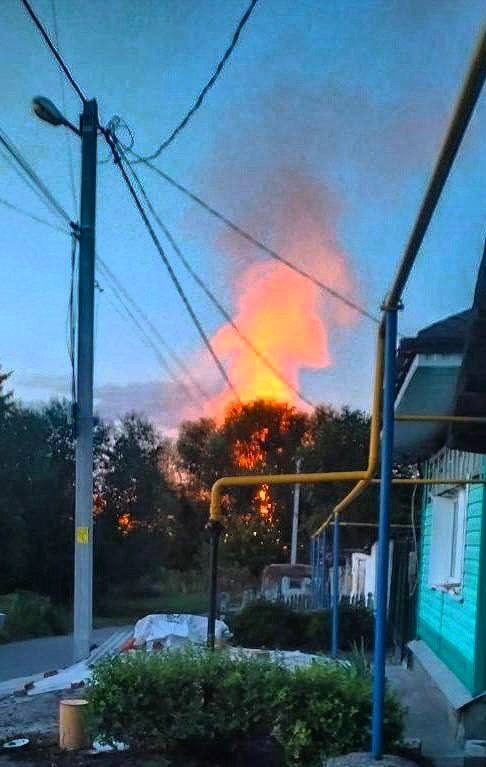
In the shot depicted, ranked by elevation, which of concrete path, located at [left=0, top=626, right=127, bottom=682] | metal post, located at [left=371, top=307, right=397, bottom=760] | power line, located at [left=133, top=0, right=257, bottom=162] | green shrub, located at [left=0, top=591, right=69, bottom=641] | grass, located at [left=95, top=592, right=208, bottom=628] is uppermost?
power line, located at [left=133, top=0, right=257, bottom=162]

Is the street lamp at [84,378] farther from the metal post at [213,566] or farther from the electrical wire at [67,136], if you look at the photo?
the metal post at [213,566]

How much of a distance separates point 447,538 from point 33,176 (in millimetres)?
6467

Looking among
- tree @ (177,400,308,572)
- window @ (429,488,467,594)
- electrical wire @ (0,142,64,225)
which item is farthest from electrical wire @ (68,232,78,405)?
tree @ (177,400,308,572)

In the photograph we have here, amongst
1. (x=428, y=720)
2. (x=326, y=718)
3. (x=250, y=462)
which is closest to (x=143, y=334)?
(x=428, y=720)

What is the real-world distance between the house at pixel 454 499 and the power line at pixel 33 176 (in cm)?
495

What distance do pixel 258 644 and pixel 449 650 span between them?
4816mm

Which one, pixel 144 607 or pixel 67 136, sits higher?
pixel 67 136

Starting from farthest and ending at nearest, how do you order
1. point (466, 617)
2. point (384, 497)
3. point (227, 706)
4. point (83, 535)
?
point (83, 535) → point (466, 617) → point (227, 706) → point (384, 497)

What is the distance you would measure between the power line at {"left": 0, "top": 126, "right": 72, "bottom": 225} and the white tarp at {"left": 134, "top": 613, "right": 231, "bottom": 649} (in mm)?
4831

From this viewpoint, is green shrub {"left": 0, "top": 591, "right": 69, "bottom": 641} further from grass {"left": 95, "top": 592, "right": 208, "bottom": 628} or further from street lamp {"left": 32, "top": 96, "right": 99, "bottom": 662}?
street lamp {"left": 32, "top": 96, "right": 99, "bottom": 662}

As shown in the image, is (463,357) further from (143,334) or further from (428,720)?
(143,334)

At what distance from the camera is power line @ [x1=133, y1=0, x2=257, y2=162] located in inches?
339

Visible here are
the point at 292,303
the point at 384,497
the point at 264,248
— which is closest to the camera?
the point at 384,497

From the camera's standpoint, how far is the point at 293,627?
1256cm
